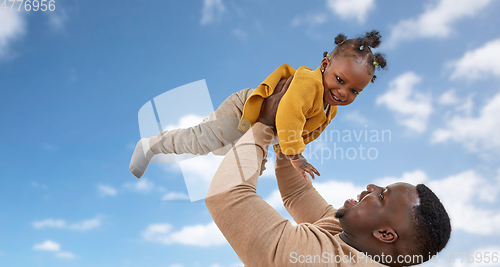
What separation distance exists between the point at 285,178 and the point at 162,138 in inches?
24.3

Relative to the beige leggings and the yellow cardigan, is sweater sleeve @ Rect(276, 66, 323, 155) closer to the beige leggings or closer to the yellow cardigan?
the yellow cardigan

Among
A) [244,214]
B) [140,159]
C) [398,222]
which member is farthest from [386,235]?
[140,159]

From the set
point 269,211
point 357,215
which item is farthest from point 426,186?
point 269,211

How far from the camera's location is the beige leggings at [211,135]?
4.67 ft

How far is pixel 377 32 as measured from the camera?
1484 millimetres

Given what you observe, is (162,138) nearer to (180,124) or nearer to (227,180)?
(180,124)

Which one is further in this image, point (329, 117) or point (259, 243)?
point (329, 117)

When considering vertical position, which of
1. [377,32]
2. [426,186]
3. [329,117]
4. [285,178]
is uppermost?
[377,32]

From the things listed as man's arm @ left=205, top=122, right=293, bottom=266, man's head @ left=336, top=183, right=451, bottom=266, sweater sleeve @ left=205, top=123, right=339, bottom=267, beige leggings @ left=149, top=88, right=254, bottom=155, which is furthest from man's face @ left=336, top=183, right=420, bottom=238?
beige leggings @ left=149, top=88, right=254, bottom=155

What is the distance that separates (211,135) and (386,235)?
805mm

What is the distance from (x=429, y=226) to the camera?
102 centimetres

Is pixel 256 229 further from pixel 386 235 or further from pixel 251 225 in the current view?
pixel 386 235

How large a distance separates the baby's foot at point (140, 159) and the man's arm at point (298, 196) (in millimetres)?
644

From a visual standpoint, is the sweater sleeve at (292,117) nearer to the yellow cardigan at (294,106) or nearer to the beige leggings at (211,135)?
the yellow cardigan at (294,106)
